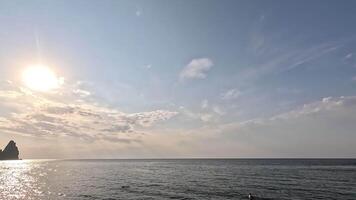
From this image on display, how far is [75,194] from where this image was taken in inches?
2098

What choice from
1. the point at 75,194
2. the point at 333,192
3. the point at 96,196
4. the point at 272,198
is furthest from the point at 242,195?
the point at 75,194

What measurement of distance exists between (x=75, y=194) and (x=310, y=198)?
37.3m

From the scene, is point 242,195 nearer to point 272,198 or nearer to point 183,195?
point 272,198

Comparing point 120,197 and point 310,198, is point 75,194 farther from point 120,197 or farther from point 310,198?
point 310,198

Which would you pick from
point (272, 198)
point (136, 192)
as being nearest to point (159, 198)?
point (136, 192)

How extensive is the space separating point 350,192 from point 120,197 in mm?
38650

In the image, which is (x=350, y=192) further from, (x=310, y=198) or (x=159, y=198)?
(x=159, y=198)

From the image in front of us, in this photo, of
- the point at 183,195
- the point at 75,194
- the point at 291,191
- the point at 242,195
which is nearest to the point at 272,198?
the point at 242,195

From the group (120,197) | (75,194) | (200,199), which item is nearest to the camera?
(200,199)

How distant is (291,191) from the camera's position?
5606 cm

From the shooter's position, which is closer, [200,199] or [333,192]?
[200,199]

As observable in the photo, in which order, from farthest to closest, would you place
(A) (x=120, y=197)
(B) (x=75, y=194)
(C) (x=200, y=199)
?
1. (B) (x=75, y=194)
2. (A) (x=120, y=197)
3. (C) (x=200, y=199)

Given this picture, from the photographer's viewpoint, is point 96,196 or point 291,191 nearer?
point 96,196

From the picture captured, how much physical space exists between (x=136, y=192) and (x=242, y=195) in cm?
1815
